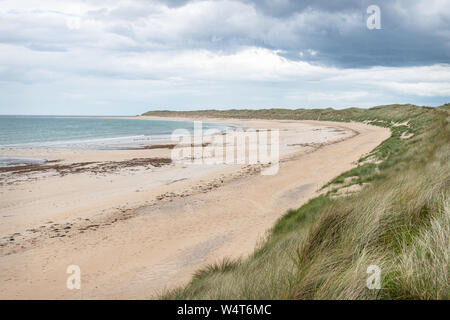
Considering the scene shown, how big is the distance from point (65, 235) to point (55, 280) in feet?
8.83

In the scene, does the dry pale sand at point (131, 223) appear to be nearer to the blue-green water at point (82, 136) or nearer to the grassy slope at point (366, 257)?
the grassy slope at point (366, 257)

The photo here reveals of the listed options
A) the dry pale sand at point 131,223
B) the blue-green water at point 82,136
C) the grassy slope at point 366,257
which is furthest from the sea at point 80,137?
the grassy slope at point 366,257

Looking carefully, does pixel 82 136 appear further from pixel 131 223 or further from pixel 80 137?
pixel 131 223

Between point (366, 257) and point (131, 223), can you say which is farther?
point (131, 223)

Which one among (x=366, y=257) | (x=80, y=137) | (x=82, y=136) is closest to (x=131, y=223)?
(x=366, y=257)

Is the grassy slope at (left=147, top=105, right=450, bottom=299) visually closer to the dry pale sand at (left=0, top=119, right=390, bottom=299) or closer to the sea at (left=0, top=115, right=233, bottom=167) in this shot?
the dry pale sand at (left=0, top=119, right=390, bottom=299)

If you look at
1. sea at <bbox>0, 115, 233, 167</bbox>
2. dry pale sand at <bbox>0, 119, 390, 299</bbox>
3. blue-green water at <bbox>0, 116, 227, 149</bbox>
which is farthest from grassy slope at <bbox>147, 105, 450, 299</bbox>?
blue-green water at <bbox>0, 116, 227, 149</bbox>

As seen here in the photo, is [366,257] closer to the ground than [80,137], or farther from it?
closer to the ground

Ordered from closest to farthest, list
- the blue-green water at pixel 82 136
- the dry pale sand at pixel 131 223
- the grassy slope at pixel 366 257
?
the grassy slope at pixel 366 257 < the dry pale sand at pixel 131 223 < the blue-green water at pixel 82 136

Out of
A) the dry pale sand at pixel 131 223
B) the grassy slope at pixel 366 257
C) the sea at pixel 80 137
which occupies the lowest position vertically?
the dry pale sand at pixel 131 223

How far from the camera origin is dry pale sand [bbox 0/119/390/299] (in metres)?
6.59

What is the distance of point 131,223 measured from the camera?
9.80 m

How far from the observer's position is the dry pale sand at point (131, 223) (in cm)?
659

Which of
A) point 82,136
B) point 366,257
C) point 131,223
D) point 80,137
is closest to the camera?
point 366,257
